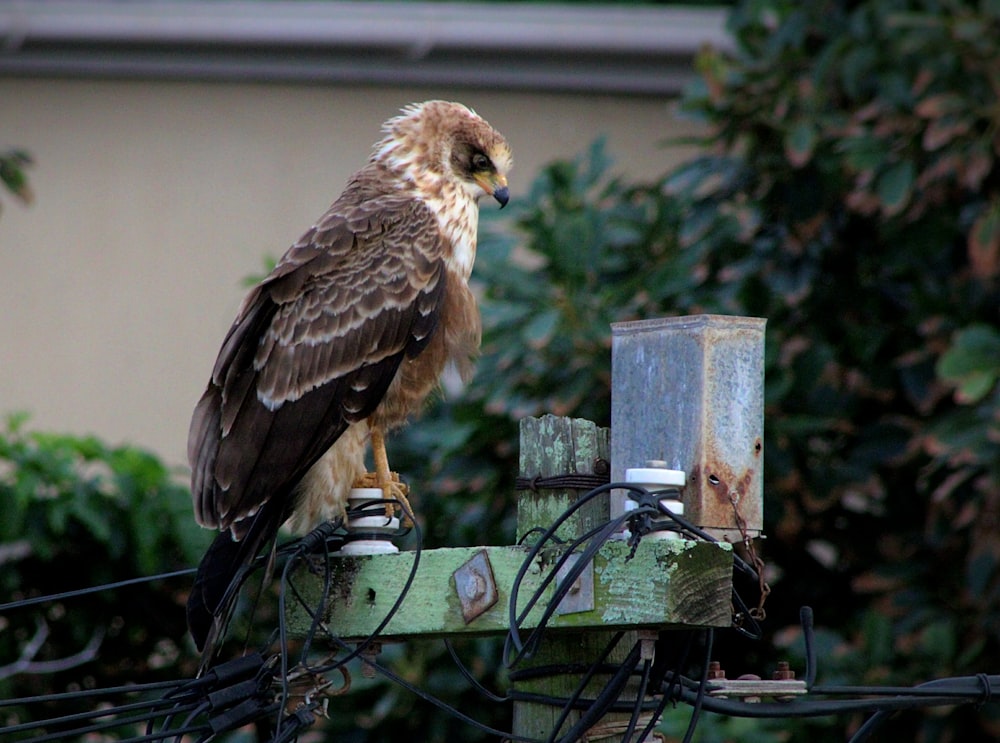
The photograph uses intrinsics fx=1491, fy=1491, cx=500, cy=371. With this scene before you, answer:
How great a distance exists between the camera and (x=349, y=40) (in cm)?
860

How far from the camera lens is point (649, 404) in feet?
10.3

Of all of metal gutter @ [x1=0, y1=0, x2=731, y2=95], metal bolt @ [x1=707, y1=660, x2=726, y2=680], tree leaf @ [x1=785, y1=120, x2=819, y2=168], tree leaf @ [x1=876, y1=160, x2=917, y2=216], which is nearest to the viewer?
metal bolt @ [x1=707, y1=660, x2=726, y2=680]

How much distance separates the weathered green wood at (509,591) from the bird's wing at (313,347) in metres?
0.35

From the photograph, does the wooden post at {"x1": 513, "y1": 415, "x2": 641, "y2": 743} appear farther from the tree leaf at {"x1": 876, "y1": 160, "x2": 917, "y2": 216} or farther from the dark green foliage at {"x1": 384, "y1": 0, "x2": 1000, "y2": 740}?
the tree leaf at {"x1": 876, "y1": 160, "x2": 917, "y2": 216}

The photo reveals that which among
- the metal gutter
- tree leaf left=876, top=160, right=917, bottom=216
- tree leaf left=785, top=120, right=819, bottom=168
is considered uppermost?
the metal gutter

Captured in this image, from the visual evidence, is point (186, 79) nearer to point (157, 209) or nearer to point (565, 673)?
point (157, 209)

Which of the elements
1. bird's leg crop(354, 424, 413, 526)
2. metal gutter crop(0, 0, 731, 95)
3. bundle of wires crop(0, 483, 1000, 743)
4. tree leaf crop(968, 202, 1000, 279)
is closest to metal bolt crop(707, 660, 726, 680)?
bundle of wires crop(0, 483, 1000, 743)

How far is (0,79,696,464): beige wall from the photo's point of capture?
8656mm

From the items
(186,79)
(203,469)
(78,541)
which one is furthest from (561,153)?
(203,469)

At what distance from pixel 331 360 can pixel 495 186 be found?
837 millimetres

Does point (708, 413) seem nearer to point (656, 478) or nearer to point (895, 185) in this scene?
point (656, 478)

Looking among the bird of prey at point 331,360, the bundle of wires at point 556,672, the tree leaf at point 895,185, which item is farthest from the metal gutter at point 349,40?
the bundle of wires at point 556,672

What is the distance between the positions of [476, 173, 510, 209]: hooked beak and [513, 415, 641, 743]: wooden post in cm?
127

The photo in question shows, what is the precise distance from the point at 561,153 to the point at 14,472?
422 centimetres
